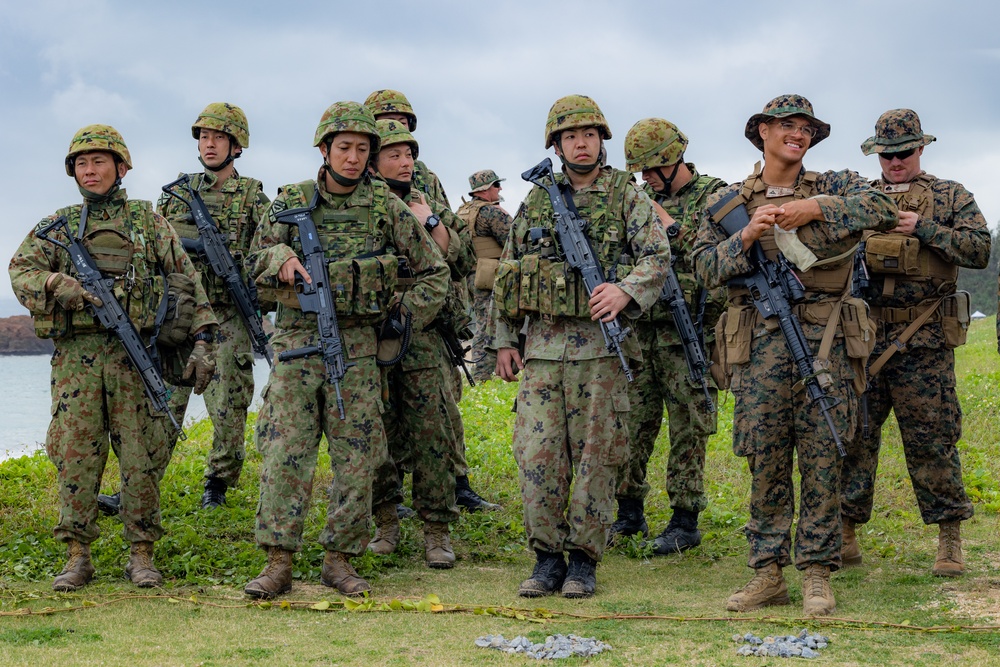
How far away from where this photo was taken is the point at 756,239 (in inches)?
232

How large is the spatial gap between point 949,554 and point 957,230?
200 centimetres

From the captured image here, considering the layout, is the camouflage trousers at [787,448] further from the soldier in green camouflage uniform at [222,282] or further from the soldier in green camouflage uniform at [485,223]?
the soldier in green camouflage uniform at [222,282]

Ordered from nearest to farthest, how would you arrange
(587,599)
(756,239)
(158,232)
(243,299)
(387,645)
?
1. (387,645)
2. (756,239)
3. (587,599)
4. (158,232)
5. (243,299)

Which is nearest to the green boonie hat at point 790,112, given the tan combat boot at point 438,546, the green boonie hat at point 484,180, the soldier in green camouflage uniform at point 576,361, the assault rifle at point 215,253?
the soldier in green camouflage uniform at point 576,361

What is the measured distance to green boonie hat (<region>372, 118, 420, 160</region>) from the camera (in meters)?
7.38

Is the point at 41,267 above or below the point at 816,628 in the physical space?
above

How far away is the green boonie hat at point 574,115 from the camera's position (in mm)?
6438

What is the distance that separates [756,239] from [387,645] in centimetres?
279

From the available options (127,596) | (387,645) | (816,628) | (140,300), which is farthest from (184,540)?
(816,628)

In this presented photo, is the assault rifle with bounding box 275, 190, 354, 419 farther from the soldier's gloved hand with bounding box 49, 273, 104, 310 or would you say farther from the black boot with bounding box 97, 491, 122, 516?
the black boot with bounding box 97, 491, 122, 516

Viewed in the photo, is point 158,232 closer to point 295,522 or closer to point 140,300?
point 140,300

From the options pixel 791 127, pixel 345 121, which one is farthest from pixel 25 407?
pixel 791 127

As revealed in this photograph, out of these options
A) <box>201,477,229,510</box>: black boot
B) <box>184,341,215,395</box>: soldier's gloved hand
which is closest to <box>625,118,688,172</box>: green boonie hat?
<box>184,341,215,395</box>: soldier's gloved hand

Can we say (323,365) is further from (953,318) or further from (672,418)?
(953,318)
